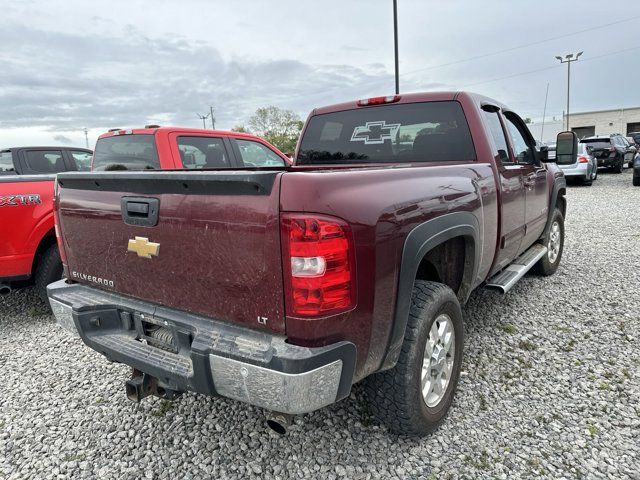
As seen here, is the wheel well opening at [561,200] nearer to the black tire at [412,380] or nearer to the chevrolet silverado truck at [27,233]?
the black tire at [412,380]

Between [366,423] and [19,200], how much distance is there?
3567 mm

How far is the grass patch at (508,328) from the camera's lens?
386cm

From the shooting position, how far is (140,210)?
7.38ft

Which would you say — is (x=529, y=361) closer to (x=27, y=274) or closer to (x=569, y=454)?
(x=569, y=454)

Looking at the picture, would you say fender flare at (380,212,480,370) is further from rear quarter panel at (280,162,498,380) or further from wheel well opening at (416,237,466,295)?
wheel well opening at (416,237,466,295)

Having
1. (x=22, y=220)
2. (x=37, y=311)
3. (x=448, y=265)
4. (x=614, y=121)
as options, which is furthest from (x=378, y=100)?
(x=614, y=121)

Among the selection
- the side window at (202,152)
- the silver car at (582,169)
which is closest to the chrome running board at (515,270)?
the side window at (202,152)

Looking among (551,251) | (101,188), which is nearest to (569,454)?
(101,188)

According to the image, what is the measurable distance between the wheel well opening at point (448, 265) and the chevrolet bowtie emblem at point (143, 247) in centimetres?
145

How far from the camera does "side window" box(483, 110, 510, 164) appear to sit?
3547 mm

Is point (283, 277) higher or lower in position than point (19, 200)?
lower

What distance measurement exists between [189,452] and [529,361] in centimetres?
238

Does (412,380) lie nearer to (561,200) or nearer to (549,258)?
(549,258)

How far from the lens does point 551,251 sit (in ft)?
17.6
